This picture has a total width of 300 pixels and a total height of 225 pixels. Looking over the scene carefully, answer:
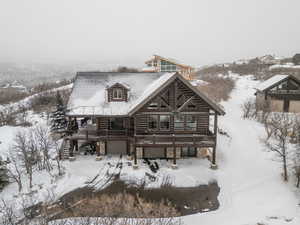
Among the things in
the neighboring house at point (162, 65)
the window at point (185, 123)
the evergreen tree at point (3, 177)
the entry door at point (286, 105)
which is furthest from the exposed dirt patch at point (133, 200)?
the neighboring house at point (162, 65)

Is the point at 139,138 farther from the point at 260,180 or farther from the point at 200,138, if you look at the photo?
the point at 260,180

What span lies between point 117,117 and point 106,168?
5.15 meters

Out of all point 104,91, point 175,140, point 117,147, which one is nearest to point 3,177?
point 117,147

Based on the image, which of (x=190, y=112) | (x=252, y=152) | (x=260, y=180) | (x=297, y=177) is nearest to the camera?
(x=297, y=177)

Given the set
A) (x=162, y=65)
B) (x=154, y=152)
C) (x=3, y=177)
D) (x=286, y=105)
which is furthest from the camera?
(x=162, y=65)

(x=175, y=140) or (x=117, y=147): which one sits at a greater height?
(x=175, y=140)

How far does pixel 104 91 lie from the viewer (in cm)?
2266

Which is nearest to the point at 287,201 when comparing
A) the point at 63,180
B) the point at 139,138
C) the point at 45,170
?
the point at 139,138

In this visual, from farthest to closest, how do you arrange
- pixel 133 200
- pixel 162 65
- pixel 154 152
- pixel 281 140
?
1. pixel 162 65
2. pixel 154 152
3. pixel 281 140
4. pixel 133 200

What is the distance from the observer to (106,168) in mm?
19953

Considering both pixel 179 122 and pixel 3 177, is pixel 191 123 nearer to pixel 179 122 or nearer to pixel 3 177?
pixel 179 122

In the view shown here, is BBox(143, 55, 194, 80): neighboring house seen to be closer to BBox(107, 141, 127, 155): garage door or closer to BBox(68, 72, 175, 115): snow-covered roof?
BBox(68, 72, 175, 115): snow-covered roof

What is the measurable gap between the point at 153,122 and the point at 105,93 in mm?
6387

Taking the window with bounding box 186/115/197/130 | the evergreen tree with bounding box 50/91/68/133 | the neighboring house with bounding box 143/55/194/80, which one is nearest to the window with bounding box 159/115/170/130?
the window with bounding box 186/115/197/130
